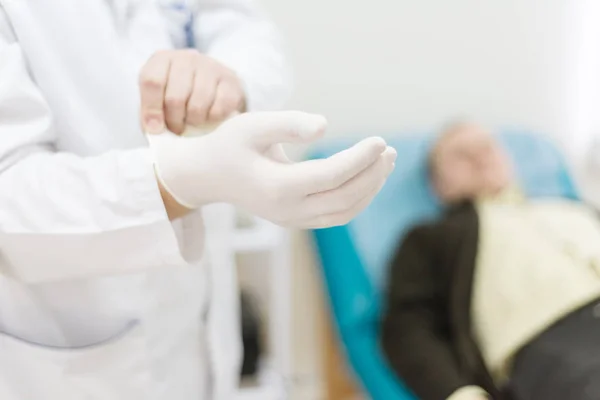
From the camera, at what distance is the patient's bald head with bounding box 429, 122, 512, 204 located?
1.57 metres

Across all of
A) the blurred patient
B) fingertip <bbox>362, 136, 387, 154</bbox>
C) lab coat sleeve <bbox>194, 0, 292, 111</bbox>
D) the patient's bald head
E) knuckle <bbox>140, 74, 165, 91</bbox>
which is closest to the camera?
fingertip <bbox>362, 136, 387, 154</bbox>

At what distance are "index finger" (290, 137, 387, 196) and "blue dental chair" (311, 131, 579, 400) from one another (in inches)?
33.9

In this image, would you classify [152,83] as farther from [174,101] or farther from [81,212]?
[81,212]

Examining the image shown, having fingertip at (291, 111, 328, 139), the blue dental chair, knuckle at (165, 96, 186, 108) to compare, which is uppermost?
fingertip at (291, 111, 328, 139)

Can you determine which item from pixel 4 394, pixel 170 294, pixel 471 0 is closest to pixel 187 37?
pixel 170 294

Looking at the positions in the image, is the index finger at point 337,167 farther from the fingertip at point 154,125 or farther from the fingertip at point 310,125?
the fingertip at point 154,125

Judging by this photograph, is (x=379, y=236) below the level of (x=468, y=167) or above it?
below

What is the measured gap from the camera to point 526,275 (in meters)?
1.31

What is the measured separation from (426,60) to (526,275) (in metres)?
0.76

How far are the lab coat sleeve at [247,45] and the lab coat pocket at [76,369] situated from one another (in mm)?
306

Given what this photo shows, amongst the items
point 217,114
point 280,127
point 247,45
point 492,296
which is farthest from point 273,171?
point 492,296

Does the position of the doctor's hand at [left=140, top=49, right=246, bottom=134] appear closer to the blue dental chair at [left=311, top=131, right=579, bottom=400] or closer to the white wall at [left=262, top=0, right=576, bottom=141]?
the blue dental chair at [left=311, top=131, right=579, bottom=400]

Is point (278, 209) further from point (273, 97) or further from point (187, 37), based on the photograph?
point (187, 37)

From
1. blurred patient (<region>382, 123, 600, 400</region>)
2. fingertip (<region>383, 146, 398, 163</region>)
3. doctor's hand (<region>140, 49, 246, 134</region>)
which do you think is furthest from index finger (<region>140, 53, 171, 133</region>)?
blurred patient (<region>382, 123, 600, 400</region>)
